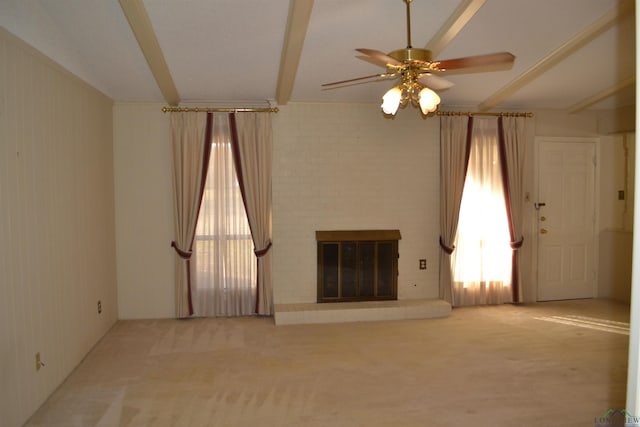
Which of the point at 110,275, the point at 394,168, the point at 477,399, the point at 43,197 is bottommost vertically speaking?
the point at 477,399

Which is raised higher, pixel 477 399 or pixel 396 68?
pixel 396 68

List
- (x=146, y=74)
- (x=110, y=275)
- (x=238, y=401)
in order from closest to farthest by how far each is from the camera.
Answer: (x=238, y=401) → (x=146, y=74) → (x=110, y=275)

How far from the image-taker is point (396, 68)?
2.95m

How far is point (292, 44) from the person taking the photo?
387cm

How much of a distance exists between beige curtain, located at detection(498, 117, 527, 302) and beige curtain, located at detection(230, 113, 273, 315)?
3018mm

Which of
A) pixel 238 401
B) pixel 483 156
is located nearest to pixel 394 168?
pixel 483 156

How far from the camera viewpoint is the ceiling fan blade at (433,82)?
120 inches

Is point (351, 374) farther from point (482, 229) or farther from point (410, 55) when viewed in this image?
point (482, 229)

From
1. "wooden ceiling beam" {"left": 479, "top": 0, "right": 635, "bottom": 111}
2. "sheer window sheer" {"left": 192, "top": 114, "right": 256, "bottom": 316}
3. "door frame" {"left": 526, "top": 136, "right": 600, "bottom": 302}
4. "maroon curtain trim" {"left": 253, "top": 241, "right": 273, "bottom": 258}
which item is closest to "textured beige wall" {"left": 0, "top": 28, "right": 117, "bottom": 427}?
"sheer window sheer" {"left": 192, "top": 114, "right": 256, "bottom": 316}

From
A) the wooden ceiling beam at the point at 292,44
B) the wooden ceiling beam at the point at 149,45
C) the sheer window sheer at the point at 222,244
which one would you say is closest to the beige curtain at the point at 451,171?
the wooden ceiling beam at the point at 292,44

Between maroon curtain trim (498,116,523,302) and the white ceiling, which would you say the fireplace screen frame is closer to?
maroon curtain trim (498,116,523,302)

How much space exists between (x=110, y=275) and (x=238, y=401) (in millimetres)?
2530

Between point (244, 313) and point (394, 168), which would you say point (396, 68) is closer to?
point (394, 168)

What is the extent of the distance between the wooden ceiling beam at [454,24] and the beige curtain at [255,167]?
83.2 inches
